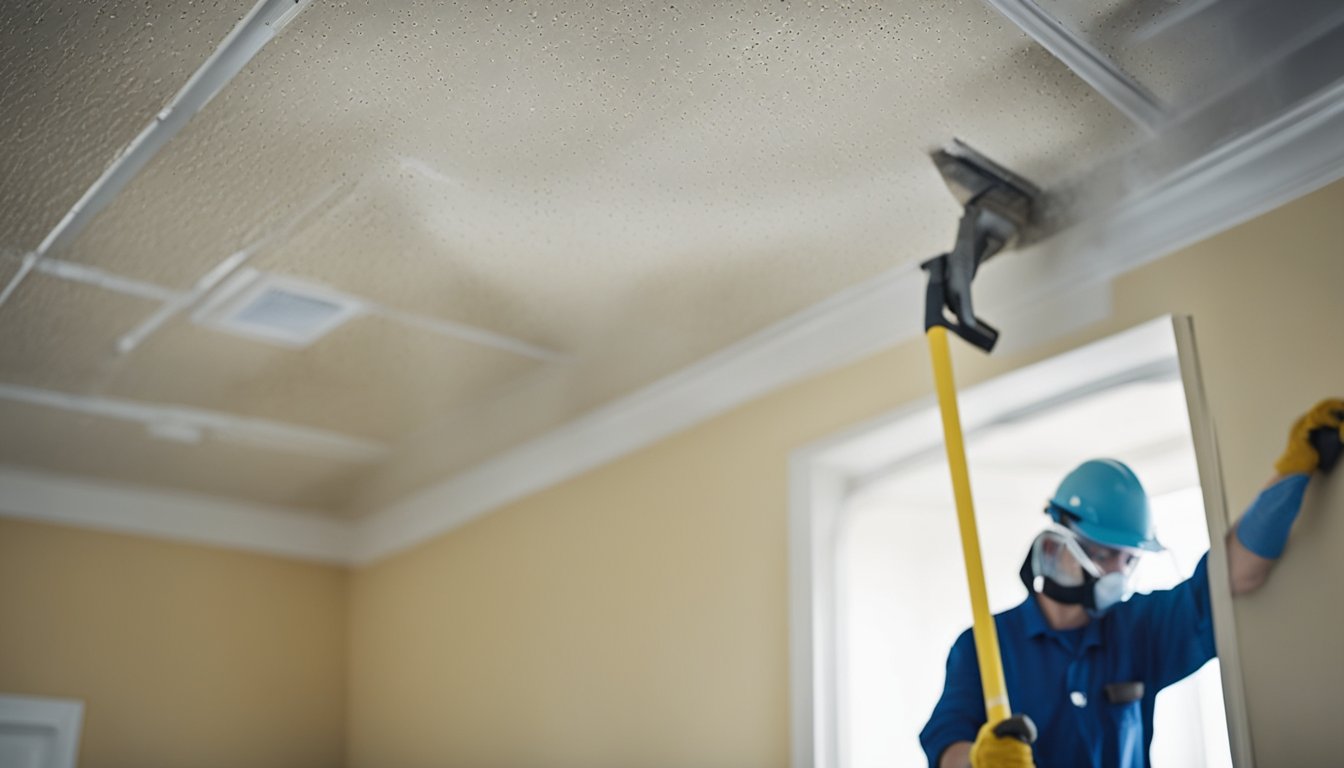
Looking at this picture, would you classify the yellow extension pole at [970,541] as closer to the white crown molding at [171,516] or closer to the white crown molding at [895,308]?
the white crown molding at [895,308]

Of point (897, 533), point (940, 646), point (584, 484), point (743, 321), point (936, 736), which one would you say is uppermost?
point (743, 321)

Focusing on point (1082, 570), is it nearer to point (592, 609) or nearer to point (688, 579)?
point (688, 579)

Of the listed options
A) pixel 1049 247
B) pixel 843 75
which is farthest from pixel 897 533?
pixel 843 75

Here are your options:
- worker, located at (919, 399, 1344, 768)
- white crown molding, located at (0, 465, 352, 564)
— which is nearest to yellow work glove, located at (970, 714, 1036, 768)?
worker, located at (919, 399, 1344, 768)

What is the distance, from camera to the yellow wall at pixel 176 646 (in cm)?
334

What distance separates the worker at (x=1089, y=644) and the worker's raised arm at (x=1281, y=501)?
4cm

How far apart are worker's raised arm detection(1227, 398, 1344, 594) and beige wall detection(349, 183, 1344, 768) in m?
0.03

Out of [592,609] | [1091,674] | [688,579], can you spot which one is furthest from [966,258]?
[592,609]

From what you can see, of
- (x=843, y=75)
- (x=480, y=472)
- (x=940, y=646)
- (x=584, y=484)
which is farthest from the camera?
(x=480, y=472)

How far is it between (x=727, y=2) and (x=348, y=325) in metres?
1.31

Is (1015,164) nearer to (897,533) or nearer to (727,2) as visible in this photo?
(727,2)

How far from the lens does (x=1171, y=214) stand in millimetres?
2027

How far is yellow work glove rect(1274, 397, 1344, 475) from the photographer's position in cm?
173

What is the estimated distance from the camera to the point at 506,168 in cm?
217
